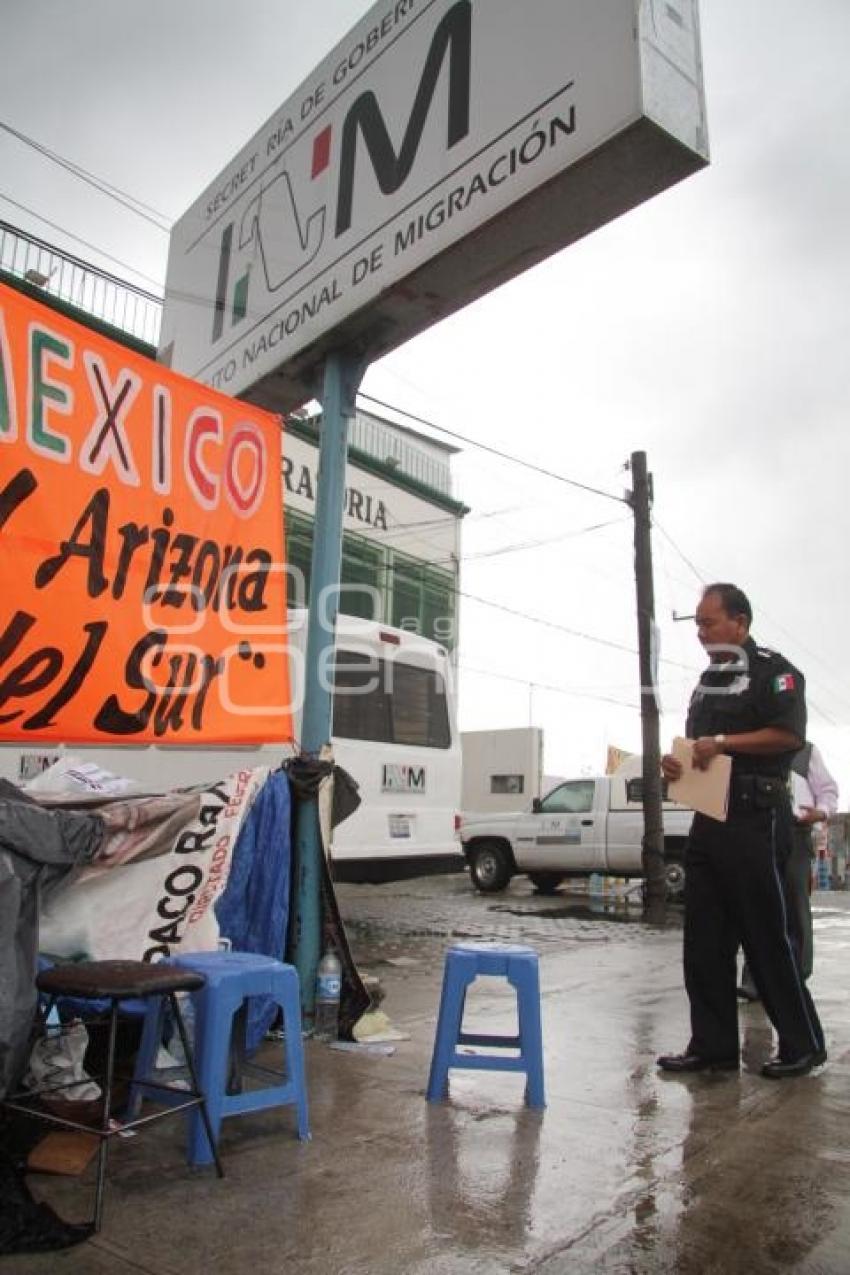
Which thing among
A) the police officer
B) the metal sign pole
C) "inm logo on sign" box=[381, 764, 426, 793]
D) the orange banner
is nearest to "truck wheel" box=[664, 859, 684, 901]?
"inm logo on sign" box=[381, 764, 426, 793]

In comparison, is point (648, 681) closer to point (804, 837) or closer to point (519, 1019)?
point (804, 837)

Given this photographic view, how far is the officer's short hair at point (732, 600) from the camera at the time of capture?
430cm

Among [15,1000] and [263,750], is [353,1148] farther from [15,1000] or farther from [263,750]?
[263,750]

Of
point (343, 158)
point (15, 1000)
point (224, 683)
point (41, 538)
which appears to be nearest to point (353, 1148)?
point (15, 1000)

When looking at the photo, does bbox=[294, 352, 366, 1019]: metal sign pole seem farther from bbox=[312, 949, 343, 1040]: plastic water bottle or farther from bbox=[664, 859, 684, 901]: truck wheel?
bbox=[664, 859, 684, 901]: truck wheel

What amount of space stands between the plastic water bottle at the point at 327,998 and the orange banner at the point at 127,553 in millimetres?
1134

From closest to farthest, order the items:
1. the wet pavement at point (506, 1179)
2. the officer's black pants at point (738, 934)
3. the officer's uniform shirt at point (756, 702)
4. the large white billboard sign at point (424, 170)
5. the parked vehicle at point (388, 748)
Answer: the wet pavement at point (506, 1179) → the large white billboard sign at point (424, 170) → the officer's black pants at point (738, 934) → the officer's uniform shirt at point (756, 702) → the parked vehicle at point (388, 748)

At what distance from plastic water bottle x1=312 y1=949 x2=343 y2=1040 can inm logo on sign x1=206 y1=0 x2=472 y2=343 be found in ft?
11.1

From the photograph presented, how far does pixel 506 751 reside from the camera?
27.1 metres

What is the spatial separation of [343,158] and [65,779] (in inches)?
141

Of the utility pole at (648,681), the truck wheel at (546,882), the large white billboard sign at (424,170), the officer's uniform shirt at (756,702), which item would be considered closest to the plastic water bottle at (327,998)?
the officer's uniform shirt at (756,702)

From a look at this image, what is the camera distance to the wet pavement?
7.61ft

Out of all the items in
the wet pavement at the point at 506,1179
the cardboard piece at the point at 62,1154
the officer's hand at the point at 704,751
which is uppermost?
the officer's hand at the point at 704,751

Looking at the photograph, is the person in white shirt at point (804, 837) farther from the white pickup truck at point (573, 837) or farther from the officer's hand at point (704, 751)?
the white pickup truck at point (573, 837)
